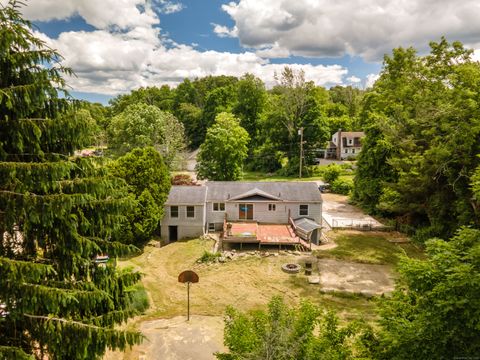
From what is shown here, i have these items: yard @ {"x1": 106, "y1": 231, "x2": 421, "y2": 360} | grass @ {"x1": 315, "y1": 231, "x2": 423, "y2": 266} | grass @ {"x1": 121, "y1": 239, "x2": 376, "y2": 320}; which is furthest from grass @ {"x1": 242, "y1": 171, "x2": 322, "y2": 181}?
grass @ {"x1": 121, "y1": 239, "x2": 376, "y2": 320}

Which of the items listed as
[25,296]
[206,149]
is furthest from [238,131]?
[25,296]

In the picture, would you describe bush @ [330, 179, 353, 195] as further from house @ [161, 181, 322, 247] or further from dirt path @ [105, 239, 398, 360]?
dirt path @ [105, 239, 398, 360]

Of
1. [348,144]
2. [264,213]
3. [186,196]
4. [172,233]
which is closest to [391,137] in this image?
[264,213]

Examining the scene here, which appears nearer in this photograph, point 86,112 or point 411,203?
point 86,112

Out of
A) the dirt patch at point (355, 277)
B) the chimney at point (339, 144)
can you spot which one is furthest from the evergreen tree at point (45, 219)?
the chimney at point (339, 144)

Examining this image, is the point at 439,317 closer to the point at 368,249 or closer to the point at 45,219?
the point at 45,219

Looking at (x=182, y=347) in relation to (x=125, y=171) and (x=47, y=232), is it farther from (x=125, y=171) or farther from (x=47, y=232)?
(x=125, y=171)
